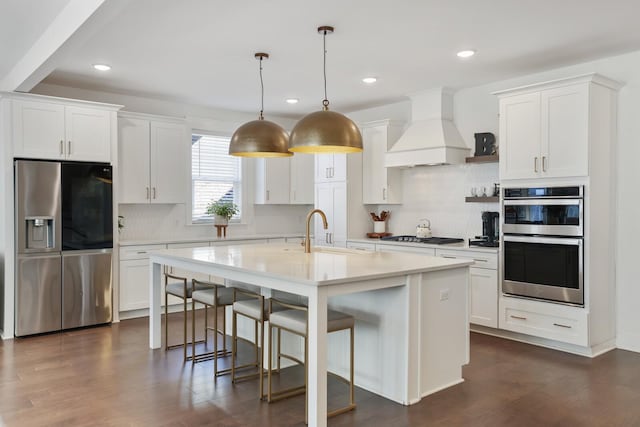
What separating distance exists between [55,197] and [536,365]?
468 cm

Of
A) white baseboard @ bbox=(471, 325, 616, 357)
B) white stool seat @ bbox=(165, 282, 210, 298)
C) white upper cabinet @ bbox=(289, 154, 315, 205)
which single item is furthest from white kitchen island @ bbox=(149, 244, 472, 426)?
white upper cabinet @ bbox=(289, 154, 315, 205)

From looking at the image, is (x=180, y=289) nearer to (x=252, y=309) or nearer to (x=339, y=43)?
(x=252, y=309)

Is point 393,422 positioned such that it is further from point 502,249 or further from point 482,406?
point 502,249

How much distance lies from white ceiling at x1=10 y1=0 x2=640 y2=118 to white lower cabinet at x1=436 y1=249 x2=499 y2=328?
1.84 m

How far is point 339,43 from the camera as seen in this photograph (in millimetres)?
4172

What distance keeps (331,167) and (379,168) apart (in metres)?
0.67

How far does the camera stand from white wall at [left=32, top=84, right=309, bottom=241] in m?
6.05

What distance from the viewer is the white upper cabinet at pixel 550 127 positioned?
427 centimetres

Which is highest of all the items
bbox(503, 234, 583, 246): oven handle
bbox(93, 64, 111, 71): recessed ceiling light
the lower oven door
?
bbox(93, 64, 111, 71): recessed ceiling light

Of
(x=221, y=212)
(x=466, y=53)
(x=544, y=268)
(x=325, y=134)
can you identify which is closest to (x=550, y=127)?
(x=466, y=53)

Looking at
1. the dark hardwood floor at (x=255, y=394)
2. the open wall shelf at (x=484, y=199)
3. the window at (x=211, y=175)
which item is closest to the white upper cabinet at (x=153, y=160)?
the window at (x=211, y=175)

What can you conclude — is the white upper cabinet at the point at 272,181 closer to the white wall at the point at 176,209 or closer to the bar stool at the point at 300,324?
the white wall at the point at 176,209

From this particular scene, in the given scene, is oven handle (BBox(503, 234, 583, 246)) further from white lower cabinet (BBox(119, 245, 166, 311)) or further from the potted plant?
white lower cabinet (BBox(119, 245, 166, 311))

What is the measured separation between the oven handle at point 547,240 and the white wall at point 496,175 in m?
0.52
